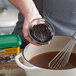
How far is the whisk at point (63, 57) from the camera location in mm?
648

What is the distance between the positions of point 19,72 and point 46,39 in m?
0.14

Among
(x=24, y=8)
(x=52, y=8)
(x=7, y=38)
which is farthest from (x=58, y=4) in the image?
(x=7, y=38)

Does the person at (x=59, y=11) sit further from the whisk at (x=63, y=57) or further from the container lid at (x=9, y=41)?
the whisk at (x=63, y=57)

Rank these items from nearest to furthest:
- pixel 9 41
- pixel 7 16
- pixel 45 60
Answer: pixel 45 60 < pixel 9 41 < pixel 7 16

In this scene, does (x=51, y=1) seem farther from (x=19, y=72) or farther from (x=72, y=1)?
(x=19, y=72)

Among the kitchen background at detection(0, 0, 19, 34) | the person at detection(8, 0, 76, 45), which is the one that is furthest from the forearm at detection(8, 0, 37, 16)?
the kitchen background at detection(0, 0, 19, 34)

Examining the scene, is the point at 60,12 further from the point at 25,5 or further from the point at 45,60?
the point at 45,60

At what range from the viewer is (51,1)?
2.87 ft

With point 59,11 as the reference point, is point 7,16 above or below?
below

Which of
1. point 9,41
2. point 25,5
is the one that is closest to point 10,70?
point 9,41

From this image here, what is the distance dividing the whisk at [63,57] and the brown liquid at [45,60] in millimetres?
13

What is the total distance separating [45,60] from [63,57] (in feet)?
0.23

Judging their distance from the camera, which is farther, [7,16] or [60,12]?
[7,16]

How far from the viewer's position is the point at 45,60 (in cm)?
65
